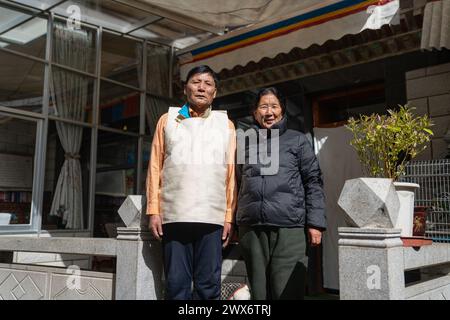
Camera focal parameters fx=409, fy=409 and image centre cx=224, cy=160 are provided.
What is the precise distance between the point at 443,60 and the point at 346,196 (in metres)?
3.53

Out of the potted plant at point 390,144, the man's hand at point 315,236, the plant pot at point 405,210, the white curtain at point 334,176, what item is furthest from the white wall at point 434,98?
the man's hand at point 315,236

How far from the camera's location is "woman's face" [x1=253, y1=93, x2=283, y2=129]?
309 centimetres

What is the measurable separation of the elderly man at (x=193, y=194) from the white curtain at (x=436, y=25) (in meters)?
2.66

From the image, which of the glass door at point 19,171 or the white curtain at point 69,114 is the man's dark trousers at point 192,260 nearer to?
the glass door at point 19,171

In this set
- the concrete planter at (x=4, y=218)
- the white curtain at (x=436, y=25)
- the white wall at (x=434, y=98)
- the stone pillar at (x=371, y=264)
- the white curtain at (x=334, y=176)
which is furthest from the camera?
the concrete planter at (x=4, y=218)

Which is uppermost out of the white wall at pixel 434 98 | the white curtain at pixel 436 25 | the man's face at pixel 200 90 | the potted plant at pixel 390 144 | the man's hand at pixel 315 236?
the white curtain at pixel 436 25

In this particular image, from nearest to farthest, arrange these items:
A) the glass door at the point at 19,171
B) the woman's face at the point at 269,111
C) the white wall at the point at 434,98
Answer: the woman's face at the point at 269,111, the white wall at the point at 434,98, the glass door at the point at 19,171

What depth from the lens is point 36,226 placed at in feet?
21.3

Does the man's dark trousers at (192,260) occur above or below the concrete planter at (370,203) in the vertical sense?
below

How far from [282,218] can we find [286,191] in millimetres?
192

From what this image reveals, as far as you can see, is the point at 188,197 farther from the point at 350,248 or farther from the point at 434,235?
the point at 434,235

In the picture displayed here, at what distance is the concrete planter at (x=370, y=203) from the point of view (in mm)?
2480

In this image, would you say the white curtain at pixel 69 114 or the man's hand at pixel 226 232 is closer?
the man's hand at pixel 226 232

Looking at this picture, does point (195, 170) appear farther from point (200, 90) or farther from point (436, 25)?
point (436, 25)
